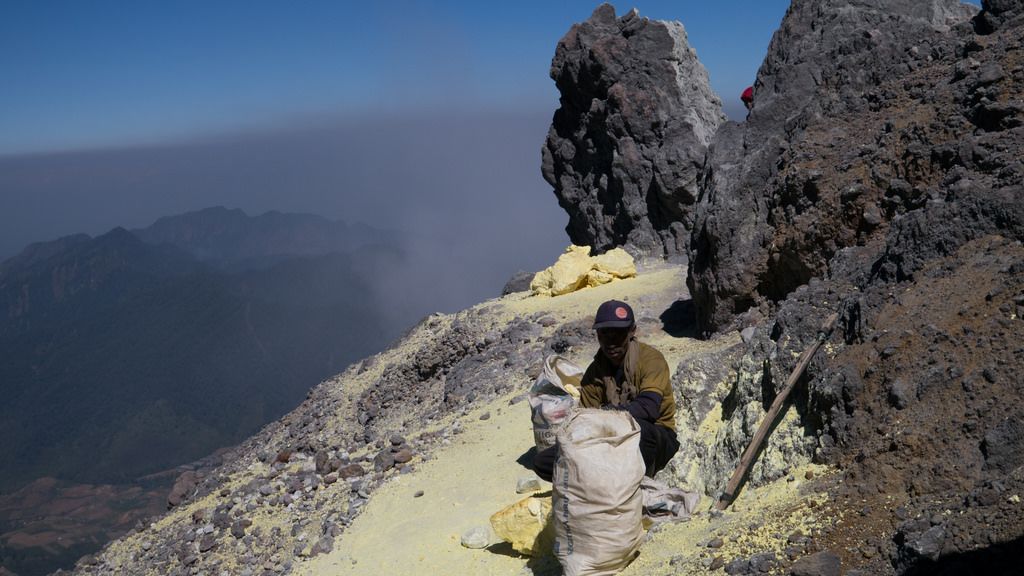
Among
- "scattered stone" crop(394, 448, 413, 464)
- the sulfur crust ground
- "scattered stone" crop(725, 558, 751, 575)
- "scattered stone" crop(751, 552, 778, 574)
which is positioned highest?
"scattered stone" crop(751, 552, 778, 574)

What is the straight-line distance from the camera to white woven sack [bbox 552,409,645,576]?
13.2ft

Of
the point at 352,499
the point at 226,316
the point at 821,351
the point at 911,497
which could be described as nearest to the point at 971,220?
the point at 821,351

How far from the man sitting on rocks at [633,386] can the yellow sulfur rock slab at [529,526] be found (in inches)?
14.6

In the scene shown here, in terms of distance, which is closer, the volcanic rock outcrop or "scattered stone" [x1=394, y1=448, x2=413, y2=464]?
"scattered stone" [x1=394, y1=448, x2=413, y2=464]

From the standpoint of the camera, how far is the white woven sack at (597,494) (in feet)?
13.2

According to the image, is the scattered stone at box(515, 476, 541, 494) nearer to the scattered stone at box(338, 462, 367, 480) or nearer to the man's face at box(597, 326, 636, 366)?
the man's face at box(597, 326, 636, 366)

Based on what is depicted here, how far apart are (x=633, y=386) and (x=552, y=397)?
1557 mm

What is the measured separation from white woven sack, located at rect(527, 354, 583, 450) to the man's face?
1.26 meters

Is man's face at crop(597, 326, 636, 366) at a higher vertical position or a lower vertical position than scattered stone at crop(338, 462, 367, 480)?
higher

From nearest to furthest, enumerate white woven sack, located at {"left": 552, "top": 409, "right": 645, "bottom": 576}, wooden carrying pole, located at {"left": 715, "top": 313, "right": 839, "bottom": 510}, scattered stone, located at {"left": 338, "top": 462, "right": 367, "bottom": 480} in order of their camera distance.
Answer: white woven sack, located at {"left": 552, "top": 409, "right": 645, "bottom": 576}
wooden carrying pole, located at {"left": 715, "top": 313, "right": 839, "bottom": 510}
scattered stone, located at {"left": 338, "top": 462, "right": 367, "bottom": 480}

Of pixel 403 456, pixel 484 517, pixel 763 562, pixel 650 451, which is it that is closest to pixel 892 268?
pixel 650 451

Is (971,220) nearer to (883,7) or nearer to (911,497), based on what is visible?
(911,497)

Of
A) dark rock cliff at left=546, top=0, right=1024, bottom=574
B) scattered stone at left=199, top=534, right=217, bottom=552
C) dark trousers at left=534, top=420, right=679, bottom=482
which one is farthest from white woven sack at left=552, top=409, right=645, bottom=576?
scattered stone at left=199, top=534, right=217, bottom=552

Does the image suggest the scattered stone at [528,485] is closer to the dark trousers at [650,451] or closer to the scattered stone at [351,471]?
the dark trousers at [650,451]
